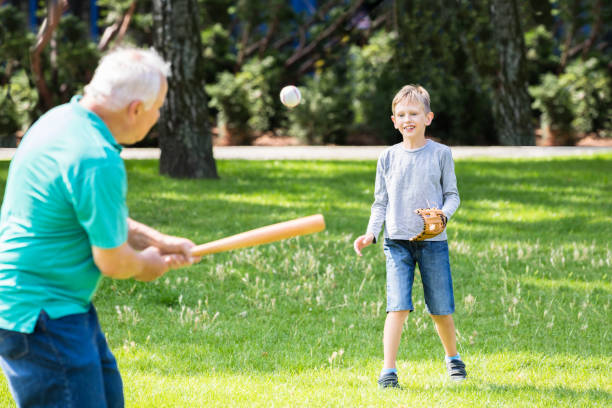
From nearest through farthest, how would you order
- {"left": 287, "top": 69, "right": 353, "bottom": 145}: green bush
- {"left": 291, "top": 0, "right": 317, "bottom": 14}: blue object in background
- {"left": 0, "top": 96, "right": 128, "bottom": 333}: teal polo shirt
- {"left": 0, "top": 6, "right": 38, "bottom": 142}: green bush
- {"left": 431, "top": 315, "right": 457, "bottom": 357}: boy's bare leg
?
{"left": 0, "top": 96, "right": 128, "bottom": 333}: teal polo shirt
{"left": 431, "top": 315, "right": 457, "bottom": 357}: boy's bare leg
{"left": 0, "top": 6, "right": 38, "bottom": 142}: green bush
{"left": 287, "top": 69, "right": 353, "bottom": 145}: green bush
{"left": 291, "top": 0, "right": 317, "bottom": 14}: blue object in background

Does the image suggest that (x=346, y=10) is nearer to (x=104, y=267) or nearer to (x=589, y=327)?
(x=589, y=327)

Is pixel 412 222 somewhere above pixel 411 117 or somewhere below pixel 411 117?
below

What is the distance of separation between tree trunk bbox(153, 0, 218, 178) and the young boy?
817cm

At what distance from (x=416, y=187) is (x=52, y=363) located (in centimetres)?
252

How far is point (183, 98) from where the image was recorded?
12383mm

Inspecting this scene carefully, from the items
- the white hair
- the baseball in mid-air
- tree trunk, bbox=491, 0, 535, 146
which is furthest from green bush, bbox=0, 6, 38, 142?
the white hair

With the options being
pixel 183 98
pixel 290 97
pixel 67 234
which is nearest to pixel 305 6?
pixel 183 98

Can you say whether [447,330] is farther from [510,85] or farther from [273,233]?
[510,85]

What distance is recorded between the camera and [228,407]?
14.0 feet

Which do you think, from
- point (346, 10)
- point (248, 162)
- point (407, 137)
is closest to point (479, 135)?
point (346, 10)

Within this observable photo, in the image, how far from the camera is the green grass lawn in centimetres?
456

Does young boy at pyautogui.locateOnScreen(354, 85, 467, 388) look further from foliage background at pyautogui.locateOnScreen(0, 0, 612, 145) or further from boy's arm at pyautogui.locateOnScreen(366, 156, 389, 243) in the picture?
foliage background at pyautogui.locateOnScreen(0, 0, 612, 145)

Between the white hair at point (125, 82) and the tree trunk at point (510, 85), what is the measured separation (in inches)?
629

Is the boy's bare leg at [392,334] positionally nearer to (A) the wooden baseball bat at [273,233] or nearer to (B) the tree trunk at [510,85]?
(A) the wooden baseball bat at [273,233]
